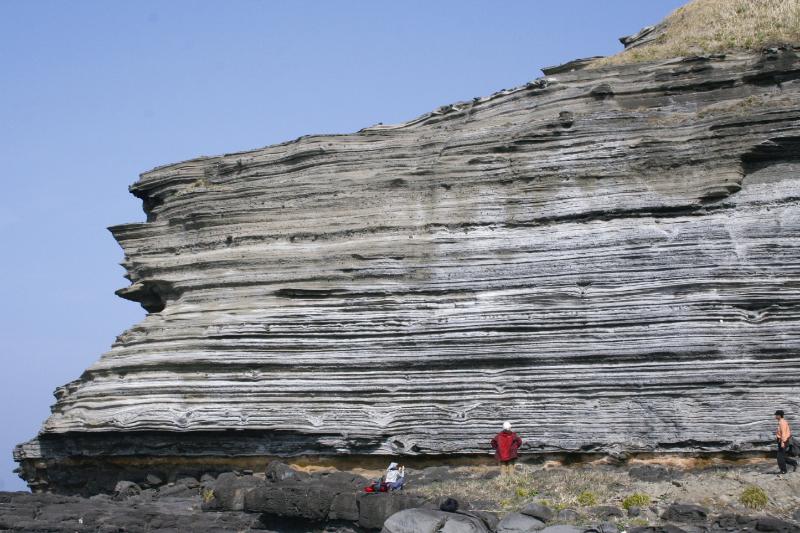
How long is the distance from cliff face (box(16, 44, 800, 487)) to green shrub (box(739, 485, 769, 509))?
7.37 feet

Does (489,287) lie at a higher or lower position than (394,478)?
higher

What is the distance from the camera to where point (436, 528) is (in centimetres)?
1936

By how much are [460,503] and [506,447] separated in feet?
7.38

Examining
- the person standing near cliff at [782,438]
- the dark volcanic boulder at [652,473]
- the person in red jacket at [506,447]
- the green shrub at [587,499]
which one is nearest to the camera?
the person standing near cliff at [782,438]

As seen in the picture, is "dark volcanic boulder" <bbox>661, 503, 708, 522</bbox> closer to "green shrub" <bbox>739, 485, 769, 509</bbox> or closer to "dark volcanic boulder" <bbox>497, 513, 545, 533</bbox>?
"green shrub" <bbox>739, 485, 769, 509</bbox>

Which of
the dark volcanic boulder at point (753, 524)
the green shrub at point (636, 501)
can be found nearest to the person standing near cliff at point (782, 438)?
the dark volcanic boulder at point (753, 524)

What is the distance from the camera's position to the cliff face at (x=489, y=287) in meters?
22.9

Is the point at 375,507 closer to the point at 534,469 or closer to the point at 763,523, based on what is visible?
the point at 534,469

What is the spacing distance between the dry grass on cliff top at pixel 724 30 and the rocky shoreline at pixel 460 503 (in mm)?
12440

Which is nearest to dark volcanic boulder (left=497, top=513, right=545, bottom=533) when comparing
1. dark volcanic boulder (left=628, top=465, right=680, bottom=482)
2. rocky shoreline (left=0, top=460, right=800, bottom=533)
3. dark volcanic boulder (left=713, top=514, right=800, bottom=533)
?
rocky shoreline (left=0, top=460, right=800, bottom=533)

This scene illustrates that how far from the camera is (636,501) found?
786 inches

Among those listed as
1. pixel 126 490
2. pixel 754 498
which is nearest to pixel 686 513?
pixel 754 498

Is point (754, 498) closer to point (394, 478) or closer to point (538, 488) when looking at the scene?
point (538, 488)

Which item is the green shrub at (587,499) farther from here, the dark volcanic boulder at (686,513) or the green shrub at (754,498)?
the green shrub at (754,498)
